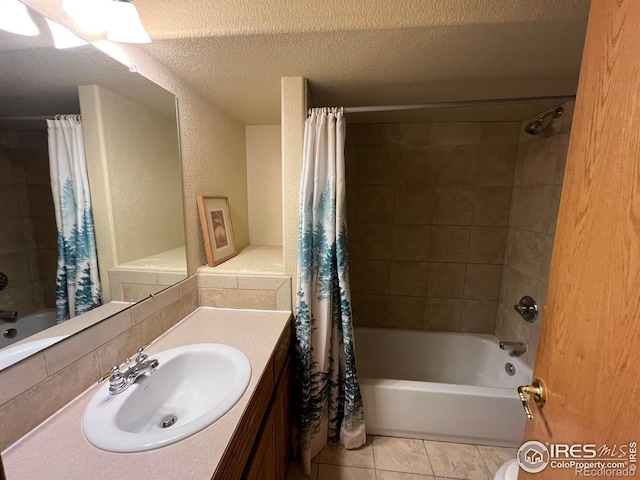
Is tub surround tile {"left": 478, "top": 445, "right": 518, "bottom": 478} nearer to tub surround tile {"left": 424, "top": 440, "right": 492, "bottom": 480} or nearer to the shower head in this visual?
tub surround tile {"left": 424, "top": 440, "right": 492, "bottom": 480}

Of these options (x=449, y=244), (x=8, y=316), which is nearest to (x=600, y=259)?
(x=8, y=316)

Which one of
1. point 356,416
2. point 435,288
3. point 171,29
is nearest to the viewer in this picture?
point 171,29

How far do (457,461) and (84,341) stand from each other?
195cm

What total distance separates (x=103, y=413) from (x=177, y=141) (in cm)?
113

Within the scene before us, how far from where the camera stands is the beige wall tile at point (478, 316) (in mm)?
2090

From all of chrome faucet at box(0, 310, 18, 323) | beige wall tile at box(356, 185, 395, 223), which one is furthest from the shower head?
chrome faucet at box(0, 310, 18, 323)

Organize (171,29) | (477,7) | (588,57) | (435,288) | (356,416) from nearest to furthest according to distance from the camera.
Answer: (588,57) < (477,7) < (171,29) < (356,416) < (435,288)

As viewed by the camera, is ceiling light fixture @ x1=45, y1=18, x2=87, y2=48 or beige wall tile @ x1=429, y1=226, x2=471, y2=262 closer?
ceiling light fixture @ x1=45, y1=18, x2=87, y2=48

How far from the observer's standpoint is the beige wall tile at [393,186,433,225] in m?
2.03

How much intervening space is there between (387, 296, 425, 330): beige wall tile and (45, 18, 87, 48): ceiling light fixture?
89.8 inches

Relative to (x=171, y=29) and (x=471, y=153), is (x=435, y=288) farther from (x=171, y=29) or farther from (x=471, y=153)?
(x=171, y=29)

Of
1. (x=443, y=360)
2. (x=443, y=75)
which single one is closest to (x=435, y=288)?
(x=443, y=360)

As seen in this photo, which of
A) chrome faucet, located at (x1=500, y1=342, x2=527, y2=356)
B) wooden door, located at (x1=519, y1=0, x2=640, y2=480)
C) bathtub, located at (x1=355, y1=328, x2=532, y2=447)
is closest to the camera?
wooden door, located at (x1=519, y1=0, x2=640, y2=480)

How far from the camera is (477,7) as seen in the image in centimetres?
84
